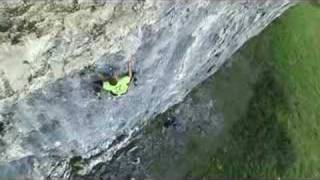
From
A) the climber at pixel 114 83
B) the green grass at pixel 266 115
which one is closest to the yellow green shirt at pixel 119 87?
the climber at pixel 114 83

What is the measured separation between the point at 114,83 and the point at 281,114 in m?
3.71

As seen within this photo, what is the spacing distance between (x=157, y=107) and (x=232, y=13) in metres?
2.27

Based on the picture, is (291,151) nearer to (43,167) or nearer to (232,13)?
(232,13)

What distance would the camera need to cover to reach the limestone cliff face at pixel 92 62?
545 cm

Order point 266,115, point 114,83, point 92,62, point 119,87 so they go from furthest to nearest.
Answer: point 266,115 < point 119,87 < point 114,83 < point 92,62

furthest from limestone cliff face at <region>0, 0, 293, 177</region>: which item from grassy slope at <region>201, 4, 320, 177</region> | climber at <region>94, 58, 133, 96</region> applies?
grassy slope at <region>201, 4, 320, 177</region>

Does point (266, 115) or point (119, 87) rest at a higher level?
point (119, 87)

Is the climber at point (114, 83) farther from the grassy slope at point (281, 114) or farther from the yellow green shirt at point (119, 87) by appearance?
the grassy slope at point (281, 114)

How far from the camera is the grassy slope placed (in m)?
9.34

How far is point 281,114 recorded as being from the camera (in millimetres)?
9555

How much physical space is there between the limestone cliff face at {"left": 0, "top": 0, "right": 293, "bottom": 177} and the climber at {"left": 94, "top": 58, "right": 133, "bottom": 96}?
109mm

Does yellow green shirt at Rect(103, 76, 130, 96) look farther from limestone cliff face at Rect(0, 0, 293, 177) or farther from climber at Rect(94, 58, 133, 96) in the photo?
limestone cliff face at Rect(0, 0, 293, 177)

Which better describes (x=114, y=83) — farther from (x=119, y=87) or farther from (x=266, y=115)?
(x=266, y=115)

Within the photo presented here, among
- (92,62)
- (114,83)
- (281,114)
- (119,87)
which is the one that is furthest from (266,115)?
(92,62)
